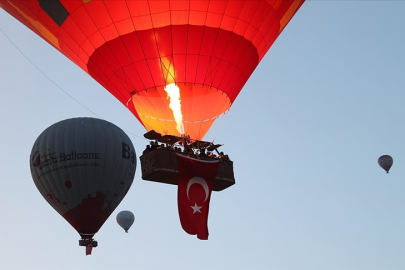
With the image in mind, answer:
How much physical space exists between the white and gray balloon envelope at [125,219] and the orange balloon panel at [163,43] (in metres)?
11.5

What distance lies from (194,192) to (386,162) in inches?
644

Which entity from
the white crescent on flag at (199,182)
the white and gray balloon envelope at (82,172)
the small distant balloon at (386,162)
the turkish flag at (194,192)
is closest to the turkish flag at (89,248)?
the white and gray balloon envelope at (82,172)

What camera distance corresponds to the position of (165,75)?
18.1 metres

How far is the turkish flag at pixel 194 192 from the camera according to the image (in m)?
16.7

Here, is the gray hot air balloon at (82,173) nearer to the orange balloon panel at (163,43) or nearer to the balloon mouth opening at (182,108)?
the orange balloon panel at (163,43)

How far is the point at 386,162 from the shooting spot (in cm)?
3123

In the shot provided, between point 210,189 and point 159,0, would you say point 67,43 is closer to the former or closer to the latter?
point 159,0

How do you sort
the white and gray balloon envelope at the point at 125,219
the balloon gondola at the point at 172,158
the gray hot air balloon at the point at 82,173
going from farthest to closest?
the white and gray balloon envelope at the point at 125,219, the gray hot air balloon at the point at 82,173, the balloon gondola at the point at 172,158

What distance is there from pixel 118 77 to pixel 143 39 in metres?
1.27

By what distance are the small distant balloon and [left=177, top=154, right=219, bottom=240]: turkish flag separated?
1593 cm

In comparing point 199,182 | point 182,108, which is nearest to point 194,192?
point 199,182

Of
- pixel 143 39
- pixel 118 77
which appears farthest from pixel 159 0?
pixel 118 77

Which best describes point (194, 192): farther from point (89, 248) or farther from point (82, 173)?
point (89, 248)

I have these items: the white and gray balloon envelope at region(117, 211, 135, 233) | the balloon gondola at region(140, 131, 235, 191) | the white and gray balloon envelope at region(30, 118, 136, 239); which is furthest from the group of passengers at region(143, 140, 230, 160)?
the white and gray balloon envelope at region(117, 211, 135, 233)
